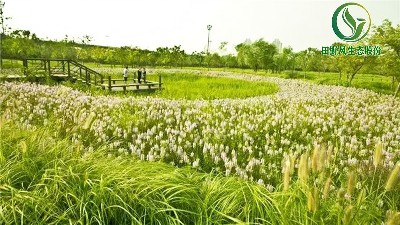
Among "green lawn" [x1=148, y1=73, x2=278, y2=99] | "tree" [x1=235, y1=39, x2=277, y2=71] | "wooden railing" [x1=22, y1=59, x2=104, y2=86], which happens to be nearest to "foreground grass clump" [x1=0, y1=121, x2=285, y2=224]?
"green lawn" [x1=148, y1=73, x2=278, y2=99]

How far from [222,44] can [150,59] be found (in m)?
23.5

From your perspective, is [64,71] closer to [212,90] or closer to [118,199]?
[212,90]

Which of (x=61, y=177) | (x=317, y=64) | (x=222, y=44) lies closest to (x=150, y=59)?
(x=222, y=44)

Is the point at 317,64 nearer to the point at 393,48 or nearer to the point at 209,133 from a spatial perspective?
the point at 393,48

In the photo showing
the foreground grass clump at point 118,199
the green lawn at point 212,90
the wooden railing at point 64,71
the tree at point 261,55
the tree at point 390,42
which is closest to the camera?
the foreground grass clump at point 118,199

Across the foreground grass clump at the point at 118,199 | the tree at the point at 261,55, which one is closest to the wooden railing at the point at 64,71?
the foreground grass clump at the point at 118,199

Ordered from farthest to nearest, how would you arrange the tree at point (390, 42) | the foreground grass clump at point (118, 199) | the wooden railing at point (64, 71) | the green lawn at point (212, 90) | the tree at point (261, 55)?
the tree at point (261, 55) → the tree at point (390, 42) → the wooden railing at point (64, 71) → the green lawn at point (212, 90) → the foreground grass clump at point (118, 199)

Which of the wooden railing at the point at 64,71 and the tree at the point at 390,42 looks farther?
the tree at the point at 390,42

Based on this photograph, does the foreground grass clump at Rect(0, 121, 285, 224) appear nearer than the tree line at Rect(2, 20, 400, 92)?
Yes

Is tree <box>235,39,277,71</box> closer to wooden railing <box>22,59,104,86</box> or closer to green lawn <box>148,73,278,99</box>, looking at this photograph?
green lawn <box>148,73,278,99</box>

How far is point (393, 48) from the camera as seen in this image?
2491 centimetres

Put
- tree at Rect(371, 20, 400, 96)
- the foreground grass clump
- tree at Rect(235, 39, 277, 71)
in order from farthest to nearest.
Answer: tree at Rect(235, 39, 277, 71) < tree at Rect(371, 20, 400, 96) < the foreground grass clump

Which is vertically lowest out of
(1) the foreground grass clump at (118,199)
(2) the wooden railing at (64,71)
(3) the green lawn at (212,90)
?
(3) the green lawn at (212,90)

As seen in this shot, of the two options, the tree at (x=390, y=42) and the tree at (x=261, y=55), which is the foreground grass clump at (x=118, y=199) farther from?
the tree at (x=261, y=55)
